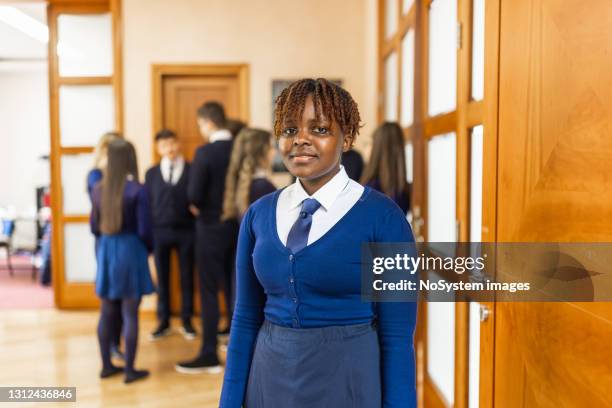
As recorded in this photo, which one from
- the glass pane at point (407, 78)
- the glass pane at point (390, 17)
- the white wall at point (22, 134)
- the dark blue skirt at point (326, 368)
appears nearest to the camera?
the dark blue skirt at point (326, 368)

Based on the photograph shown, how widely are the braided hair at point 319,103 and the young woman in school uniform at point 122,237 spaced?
2.39m

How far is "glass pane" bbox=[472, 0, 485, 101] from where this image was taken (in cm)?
202

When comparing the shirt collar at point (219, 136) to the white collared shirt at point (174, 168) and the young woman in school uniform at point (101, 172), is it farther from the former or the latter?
the white collared shirt at point (174, 168)

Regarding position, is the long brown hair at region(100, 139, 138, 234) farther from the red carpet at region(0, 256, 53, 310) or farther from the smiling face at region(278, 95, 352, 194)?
the red carpet at region(0, 256, 53, 310)

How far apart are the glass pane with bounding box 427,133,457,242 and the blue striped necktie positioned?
1260 mm

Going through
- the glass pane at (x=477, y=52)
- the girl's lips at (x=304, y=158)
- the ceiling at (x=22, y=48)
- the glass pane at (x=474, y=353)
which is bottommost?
the glass pane at (x=474, y=353)

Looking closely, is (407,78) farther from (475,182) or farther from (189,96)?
(189,96)

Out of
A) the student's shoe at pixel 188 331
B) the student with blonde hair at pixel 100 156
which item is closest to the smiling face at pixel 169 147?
the student with blonde hair at pixel 100 156

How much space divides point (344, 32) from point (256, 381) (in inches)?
169

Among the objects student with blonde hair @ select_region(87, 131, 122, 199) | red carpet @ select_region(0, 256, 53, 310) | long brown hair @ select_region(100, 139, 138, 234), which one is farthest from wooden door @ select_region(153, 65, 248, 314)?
long brown hair @ select_region(100, 139, 138, 234)

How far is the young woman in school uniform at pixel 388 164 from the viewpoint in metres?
3.06

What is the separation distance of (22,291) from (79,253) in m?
1.50

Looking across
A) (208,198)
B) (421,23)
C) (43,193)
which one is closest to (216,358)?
(208,198)

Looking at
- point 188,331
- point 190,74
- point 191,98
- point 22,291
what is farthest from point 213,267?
point 22,291
